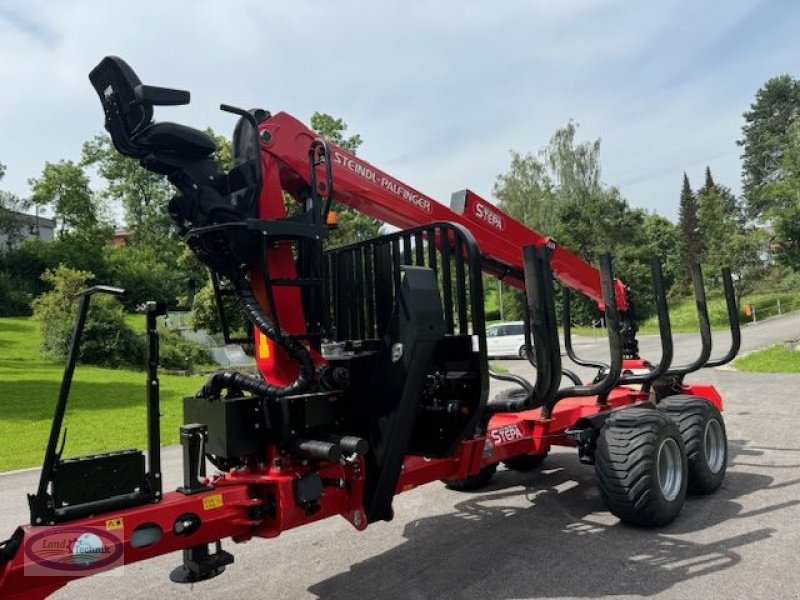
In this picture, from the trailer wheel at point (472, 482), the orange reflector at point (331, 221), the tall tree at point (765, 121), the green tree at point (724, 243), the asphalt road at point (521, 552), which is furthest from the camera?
the tall tree at point (765, 121)

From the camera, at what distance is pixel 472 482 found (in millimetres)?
6660

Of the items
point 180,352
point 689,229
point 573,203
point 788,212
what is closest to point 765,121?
point 689,229

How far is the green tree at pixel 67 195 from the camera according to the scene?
62250mm

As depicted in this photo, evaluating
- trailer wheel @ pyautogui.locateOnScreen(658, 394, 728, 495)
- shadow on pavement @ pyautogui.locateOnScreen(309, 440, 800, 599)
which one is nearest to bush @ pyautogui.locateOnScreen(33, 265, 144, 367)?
shadow on pavement @ pyautogui.locateOnScreen(309, 440, 800, 599)

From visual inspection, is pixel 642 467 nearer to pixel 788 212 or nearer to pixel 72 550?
pixel 72 550

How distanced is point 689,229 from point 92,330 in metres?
64.4

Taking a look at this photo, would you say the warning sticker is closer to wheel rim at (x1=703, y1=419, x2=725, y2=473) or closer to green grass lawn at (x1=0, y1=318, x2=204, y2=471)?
wheel rim at (x1=703, y1=419, x2=725, y2=473)

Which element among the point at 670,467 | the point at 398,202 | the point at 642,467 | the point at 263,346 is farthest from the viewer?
the point at 670,467

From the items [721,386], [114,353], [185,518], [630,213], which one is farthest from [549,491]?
[630,213]

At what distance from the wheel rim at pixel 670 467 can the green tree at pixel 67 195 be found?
65376mm

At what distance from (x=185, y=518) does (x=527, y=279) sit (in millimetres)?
2581

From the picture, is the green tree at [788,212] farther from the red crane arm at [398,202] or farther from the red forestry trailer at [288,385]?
the red forestry trailer at [288,385]

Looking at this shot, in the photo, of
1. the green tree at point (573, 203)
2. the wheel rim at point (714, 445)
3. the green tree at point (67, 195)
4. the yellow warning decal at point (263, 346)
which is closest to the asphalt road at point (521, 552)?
the wheel rim at point (714, 445)

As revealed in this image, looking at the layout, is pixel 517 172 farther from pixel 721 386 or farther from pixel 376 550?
pixel 376 550
